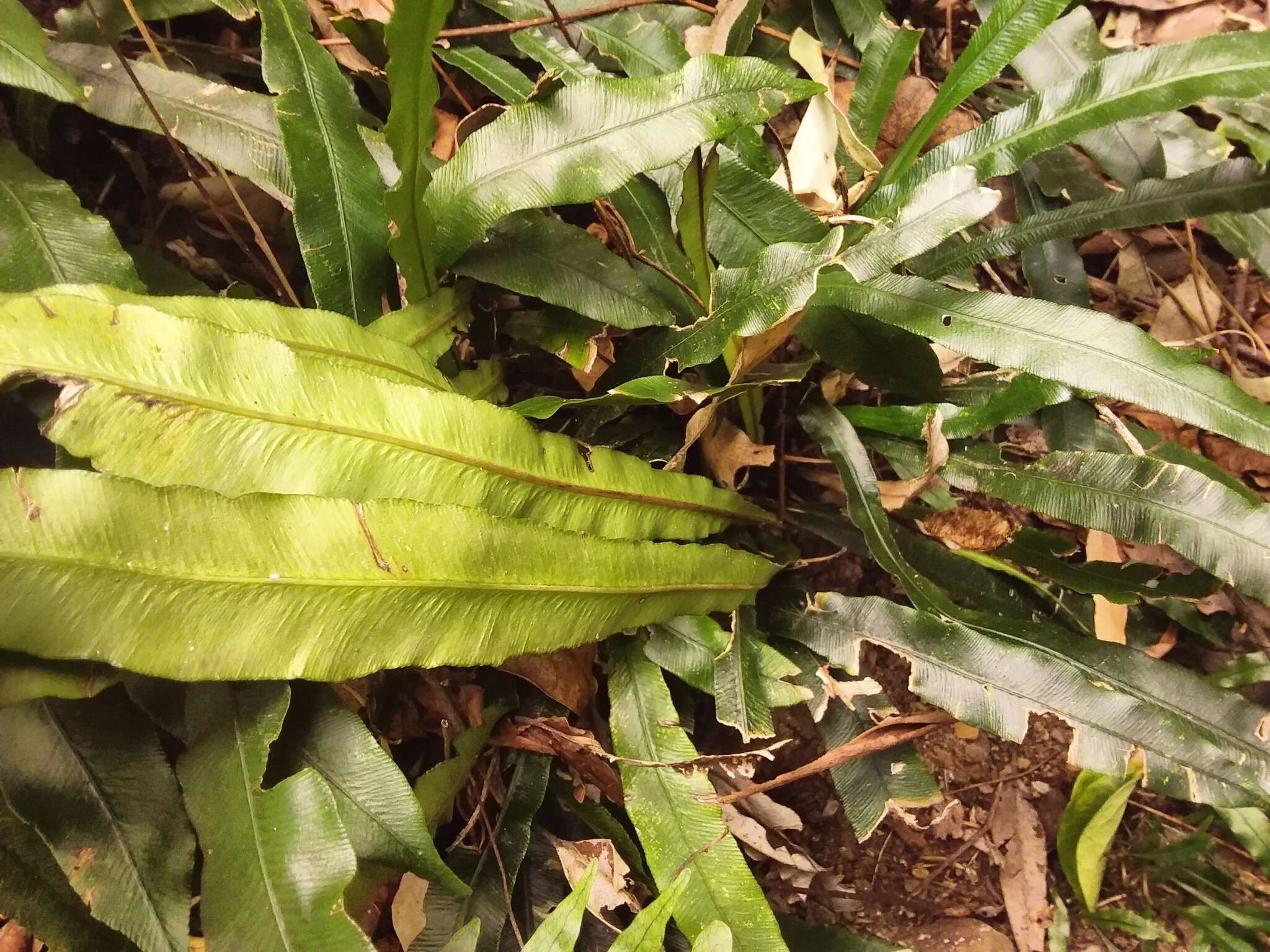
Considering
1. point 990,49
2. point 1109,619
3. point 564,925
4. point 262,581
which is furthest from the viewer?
point 1109,619

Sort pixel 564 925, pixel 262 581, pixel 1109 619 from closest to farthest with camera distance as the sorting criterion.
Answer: pixel 262 581, pixel 564 925, pixel 1109 619

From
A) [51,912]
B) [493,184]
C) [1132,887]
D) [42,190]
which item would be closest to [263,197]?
[42,190]

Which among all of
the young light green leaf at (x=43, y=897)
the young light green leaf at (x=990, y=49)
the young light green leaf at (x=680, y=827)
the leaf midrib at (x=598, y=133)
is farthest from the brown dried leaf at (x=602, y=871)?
the young light green leaf at (x=990, y=49)

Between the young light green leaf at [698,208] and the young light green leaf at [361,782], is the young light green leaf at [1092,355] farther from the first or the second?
the young light green leaf at [361,782]

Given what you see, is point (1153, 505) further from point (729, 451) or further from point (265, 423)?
point (265, 423)

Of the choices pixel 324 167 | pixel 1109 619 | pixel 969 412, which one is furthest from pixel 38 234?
pixel 1109 619

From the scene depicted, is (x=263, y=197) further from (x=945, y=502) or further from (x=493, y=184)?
(x=945, y=502)
